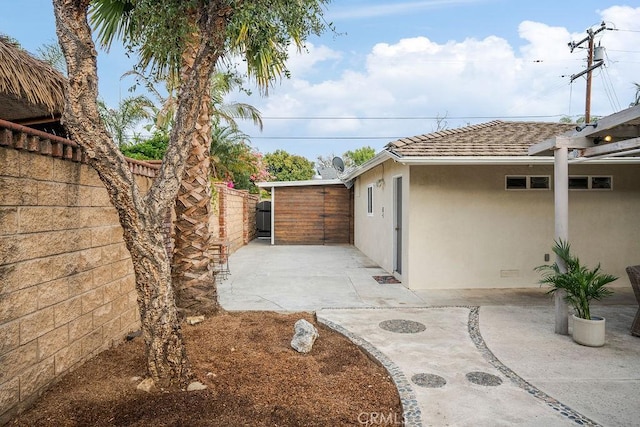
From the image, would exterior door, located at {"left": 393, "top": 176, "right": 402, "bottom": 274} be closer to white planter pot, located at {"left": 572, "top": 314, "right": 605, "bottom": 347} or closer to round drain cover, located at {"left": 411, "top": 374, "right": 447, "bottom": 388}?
white planter pot, located at {"left": 572, "top": 314, "right": 605, "bottom": 347}

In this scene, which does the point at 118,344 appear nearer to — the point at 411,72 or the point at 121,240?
the point at 121,240

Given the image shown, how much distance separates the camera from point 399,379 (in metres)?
3.91

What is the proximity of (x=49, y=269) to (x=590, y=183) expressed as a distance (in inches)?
374

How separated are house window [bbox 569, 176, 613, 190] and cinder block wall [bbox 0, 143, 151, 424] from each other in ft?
28.3

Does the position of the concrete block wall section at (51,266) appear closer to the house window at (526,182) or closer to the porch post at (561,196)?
the porch post at (561,196)

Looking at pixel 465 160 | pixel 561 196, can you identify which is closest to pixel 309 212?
pixel 465 160

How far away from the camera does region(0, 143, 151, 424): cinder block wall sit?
2.91 meters

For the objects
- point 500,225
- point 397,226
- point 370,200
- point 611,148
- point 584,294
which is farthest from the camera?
point 370,200

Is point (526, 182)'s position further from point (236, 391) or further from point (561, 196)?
point (236, 391)

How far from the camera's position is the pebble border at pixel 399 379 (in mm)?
3207

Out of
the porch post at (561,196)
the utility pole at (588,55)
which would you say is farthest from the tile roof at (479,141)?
the utility pole at (588,55)

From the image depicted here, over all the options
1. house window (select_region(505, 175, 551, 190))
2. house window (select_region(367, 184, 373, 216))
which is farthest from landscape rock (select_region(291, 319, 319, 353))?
house window (select_region(367, 184, 373, 216))

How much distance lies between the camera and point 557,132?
9.85 metres

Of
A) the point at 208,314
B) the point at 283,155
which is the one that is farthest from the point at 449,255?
the point at 283,155
